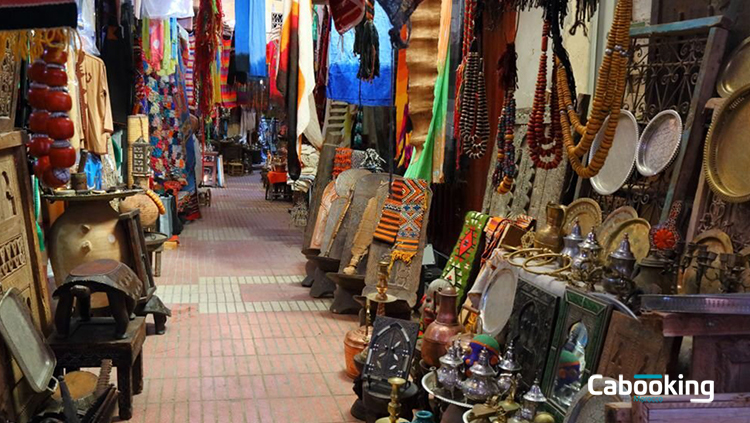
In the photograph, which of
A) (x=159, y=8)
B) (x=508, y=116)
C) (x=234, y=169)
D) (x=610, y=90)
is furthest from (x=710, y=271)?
(x=234, y=169)

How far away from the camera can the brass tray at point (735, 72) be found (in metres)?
2.73

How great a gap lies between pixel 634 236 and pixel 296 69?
3.53 meters

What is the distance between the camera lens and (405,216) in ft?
17.6

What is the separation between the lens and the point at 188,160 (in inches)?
476

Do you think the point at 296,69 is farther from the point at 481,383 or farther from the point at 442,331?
the point at 481,383

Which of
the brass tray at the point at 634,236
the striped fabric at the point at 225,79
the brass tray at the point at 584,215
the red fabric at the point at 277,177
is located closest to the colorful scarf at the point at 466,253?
the brass tray at the point at 584,215

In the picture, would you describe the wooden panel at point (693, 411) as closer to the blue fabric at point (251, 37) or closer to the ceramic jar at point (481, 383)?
the ceramic jar at point (481, 383)

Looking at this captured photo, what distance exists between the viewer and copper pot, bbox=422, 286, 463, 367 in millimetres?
3377

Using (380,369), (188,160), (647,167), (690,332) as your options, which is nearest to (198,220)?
(188,160)

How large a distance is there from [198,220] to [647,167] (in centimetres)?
965

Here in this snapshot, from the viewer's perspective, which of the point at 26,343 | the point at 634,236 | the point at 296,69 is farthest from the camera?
the point at 296,69

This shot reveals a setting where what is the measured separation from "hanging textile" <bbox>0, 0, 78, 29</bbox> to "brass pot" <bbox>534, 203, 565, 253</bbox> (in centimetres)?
237

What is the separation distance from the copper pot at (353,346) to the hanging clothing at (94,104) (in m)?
2.75

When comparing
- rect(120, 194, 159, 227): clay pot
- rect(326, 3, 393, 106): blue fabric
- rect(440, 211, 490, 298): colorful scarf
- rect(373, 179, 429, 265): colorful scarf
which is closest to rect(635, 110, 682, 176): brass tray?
rect(440, 211, 490, 298): colorful scarf
